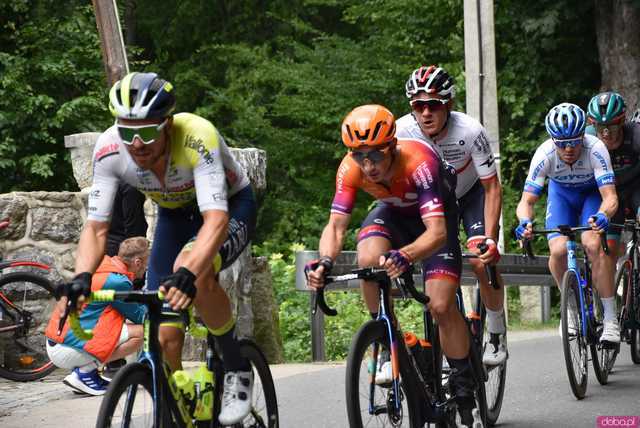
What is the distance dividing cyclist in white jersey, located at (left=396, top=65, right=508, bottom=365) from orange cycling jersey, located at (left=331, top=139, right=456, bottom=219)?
1.23 metres

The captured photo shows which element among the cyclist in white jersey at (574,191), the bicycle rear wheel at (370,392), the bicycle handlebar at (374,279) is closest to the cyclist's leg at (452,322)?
the bicycle handlebar at (374,279)

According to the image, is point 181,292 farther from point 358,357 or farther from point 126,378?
point 358,357

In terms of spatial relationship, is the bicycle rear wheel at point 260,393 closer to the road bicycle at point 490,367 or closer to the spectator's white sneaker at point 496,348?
the road bicycle at point 490,367

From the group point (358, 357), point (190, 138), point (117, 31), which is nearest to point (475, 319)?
point (358, 357)

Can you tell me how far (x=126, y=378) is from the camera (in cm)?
509

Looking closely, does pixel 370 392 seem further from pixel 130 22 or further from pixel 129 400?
pixel 130 22

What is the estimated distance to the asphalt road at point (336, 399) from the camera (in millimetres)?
7949

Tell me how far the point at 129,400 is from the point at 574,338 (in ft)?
15.5

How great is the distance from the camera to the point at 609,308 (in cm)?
955

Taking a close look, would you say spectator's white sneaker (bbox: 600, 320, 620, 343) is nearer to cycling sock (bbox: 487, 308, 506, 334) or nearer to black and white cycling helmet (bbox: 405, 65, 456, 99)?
cycling sock (bbox: 487, 308, 506, 334)

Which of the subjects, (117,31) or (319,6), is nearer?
(117,31)

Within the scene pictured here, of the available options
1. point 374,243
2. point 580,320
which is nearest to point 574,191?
point 580,320

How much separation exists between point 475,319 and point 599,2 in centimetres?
1233

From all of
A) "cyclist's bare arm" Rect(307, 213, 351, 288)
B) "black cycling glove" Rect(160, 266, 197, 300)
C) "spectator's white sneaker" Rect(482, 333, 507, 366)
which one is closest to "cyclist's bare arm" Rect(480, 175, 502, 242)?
"spectator's white sneaker" Rect(482, 333, 507, 366)
